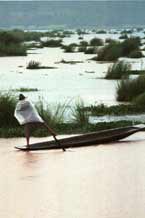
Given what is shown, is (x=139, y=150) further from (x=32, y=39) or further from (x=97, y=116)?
(x=32, y=39)

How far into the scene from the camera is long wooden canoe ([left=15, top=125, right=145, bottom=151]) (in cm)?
1474

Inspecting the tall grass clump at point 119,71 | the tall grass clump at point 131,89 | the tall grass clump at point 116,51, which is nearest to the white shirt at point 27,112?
the tall grass clump at point 131,89

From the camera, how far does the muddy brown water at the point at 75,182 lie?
399 inches

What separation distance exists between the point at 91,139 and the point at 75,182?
349 cm

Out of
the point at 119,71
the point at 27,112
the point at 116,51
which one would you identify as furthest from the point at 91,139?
the point at 116,51

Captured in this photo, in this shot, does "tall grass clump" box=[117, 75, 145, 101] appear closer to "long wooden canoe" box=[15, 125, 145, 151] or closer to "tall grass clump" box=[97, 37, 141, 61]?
"long wooden canoe" box=[15, 125, 145, 151]

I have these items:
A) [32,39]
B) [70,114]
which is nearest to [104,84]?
[70,114]

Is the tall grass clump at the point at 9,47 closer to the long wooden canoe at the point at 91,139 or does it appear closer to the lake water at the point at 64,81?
the lake water at the point at 64,81

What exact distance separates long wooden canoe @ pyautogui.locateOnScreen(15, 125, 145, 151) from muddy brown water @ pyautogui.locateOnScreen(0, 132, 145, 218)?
120mm

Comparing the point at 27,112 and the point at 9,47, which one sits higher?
the point at 27,112

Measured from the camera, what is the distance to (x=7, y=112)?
1719cm

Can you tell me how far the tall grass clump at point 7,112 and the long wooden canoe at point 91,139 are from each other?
95.6 inches

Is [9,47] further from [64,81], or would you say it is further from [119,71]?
[119,71]

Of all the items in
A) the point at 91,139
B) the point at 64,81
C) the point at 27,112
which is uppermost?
the point at 27,112
